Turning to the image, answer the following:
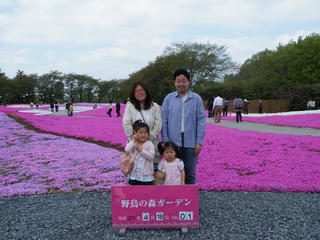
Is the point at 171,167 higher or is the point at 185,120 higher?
the point at 185,120

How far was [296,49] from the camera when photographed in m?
37.8

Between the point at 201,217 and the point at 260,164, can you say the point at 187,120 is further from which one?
the point at 260,164

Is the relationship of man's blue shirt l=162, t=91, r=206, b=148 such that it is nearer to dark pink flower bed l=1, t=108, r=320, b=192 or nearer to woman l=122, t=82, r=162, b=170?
woman l=122, t=82, r=162, b=170

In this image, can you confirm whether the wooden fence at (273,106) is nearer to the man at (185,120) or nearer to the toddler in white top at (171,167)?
the man at (185,120)

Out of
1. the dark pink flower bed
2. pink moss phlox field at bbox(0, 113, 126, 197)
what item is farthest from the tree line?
pink moss phlox field at bbox(0, 113, 126, 197)

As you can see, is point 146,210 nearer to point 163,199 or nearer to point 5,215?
point 163,199

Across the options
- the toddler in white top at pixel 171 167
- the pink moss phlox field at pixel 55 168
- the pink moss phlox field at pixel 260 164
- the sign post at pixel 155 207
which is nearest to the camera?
the sign post at pixel 155 207

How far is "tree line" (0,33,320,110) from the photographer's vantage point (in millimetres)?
34406

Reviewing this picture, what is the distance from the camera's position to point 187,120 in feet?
11.5

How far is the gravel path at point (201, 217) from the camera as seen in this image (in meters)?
3.21

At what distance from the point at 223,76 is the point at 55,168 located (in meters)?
39.2

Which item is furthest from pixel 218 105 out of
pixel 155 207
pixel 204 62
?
pixel 204 62

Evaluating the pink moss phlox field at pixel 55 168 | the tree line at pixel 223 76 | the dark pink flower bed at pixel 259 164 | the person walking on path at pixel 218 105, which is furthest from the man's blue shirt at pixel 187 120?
the tree line at pixel 223 76

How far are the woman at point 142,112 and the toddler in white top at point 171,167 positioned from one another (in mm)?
219
